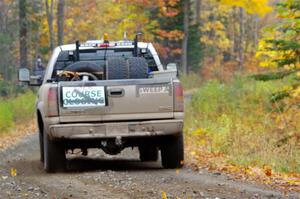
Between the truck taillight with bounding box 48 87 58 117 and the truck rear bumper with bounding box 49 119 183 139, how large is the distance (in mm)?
193

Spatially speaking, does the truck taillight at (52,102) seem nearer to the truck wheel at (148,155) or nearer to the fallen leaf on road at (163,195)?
the fallen leaf on road at (163,195)

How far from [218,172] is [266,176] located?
89 cm

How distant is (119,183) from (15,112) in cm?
1571

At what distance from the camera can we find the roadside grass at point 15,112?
2123cm

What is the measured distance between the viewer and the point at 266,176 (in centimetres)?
980

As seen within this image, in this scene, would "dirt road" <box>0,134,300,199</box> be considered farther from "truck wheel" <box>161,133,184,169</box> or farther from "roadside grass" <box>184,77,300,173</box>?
"roadside grass" <box>184,77,300,173</box>

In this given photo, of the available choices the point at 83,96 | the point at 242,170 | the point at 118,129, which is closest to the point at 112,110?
the point at 118,129

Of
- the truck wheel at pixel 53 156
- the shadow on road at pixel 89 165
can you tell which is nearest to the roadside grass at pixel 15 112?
the shadow on road at pixel 89 165

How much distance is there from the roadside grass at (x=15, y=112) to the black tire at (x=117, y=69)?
34.0 ft

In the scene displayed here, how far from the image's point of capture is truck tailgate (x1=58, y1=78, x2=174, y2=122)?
10.2m

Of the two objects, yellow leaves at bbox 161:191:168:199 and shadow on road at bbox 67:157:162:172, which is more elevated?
yellow leaves at bbox 161:191:168:199

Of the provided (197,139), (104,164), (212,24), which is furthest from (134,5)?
(104,164)

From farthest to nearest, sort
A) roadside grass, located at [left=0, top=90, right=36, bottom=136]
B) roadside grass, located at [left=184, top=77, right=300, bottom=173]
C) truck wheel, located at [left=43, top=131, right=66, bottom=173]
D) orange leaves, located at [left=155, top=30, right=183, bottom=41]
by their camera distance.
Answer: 1. orange leaves, located at [left=155, top=30, right=183, bottom=41]
2. roadside grass, located at [left=0, top=90, right=36, bottom=136]
3. roadside grass, located at [left=184, top=77, right=300, bottom=173]
4. truck wheel, located at [left=43, top=131, right=66, bottom=173]

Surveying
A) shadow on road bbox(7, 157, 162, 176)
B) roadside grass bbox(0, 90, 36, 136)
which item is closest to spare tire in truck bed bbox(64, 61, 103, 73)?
shadow on road bbox(7, 157, 162, 176)
